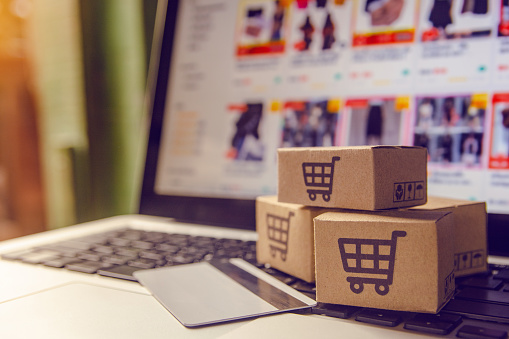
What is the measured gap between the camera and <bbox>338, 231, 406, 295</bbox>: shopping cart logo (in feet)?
1.27

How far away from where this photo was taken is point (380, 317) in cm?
36

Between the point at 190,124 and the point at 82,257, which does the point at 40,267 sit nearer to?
the point at 82,257

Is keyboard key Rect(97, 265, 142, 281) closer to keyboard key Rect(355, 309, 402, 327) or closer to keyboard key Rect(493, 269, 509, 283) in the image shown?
keyboard key Rect(355, 309, 402, 327)

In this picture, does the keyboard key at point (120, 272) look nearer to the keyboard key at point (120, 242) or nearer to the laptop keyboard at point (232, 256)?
the laptop keyboard at point (232, 256)

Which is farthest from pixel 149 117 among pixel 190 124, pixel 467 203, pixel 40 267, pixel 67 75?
pixel 467 203

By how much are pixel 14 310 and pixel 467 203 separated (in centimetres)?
51

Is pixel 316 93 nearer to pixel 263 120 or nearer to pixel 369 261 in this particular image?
pixel 263 120

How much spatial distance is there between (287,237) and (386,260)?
0.14 meters

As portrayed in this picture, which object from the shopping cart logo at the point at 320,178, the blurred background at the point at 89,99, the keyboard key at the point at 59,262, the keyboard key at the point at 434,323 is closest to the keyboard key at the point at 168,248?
the keyboard key at the point at 59,262

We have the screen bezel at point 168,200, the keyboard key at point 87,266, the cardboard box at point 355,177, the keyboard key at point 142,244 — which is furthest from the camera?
the screen bezel at point 168,200

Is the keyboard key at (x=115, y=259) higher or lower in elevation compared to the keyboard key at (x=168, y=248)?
higher

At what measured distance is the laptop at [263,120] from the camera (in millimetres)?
492

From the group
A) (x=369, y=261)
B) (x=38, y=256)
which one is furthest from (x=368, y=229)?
(x=38, y=256)

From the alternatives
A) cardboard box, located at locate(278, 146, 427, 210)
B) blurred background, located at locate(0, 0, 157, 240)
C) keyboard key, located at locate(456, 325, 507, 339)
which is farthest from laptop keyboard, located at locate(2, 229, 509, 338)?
blurred background, located at locate(0, 0, 157, 240)
